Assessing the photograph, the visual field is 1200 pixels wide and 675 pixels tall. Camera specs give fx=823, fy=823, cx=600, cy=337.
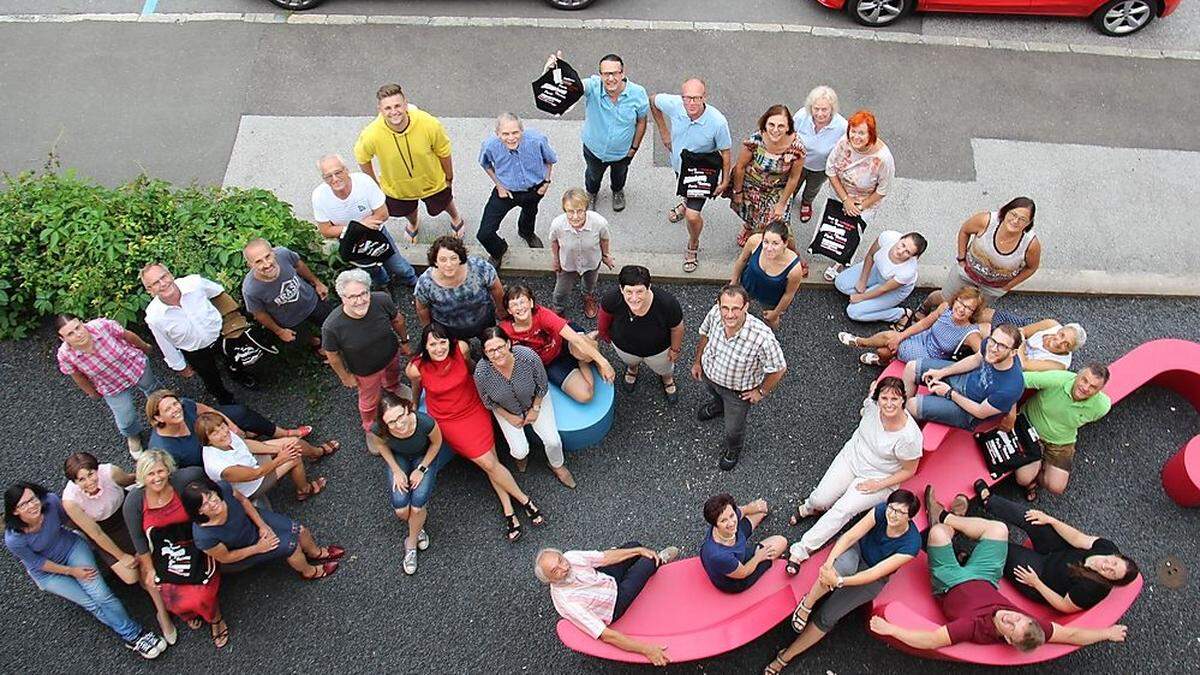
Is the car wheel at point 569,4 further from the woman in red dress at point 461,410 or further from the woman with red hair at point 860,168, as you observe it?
the woman in red dress at point 461,410

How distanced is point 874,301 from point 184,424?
18.0ft

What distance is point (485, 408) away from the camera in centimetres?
604

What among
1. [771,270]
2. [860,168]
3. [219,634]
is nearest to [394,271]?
[219,634]

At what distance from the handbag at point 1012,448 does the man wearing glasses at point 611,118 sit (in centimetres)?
378

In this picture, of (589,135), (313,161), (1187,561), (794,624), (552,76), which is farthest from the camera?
(313,161)

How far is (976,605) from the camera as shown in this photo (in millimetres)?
5082

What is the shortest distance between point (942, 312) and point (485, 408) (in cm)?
356

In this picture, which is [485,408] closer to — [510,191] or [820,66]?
[510,191]

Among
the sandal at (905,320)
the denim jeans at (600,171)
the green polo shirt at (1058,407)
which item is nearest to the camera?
the green polo shirt at (1058,407)

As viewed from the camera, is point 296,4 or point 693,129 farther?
point 296,4

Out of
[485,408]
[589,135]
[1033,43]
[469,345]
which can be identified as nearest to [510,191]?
[589,135]

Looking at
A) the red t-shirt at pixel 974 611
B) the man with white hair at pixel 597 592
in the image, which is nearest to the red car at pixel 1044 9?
the red t-shirt at pixel 974 611

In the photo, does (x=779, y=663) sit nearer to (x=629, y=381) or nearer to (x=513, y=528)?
(x=513, y=528)

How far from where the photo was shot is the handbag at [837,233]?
6953 millimetres
